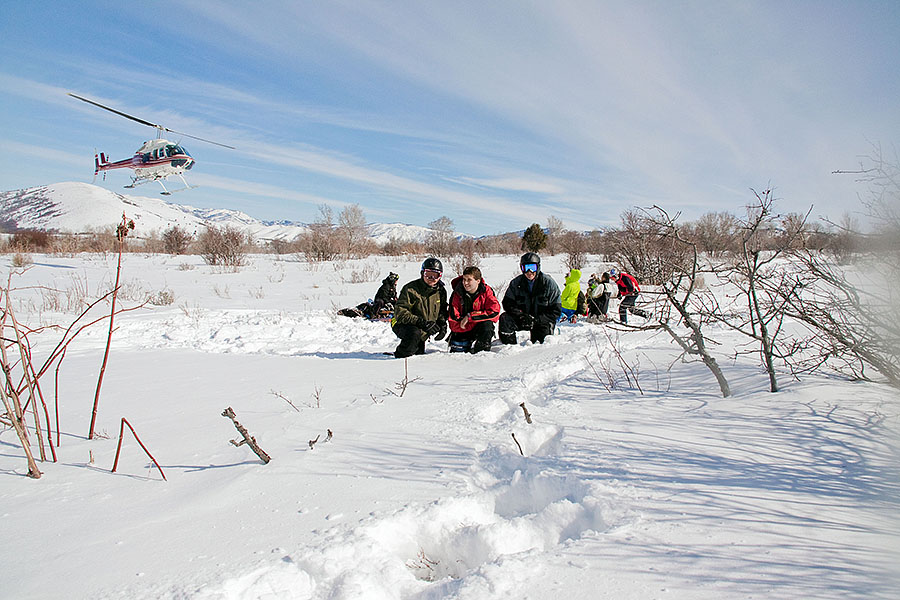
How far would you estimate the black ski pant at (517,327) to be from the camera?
641 cm

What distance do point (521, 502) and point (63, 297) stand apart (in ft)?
36.7

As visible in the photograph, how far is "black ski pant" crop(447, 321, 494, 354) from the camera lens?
19.6 feet

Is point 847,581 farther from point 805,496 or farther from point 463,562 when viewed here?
point 463,562

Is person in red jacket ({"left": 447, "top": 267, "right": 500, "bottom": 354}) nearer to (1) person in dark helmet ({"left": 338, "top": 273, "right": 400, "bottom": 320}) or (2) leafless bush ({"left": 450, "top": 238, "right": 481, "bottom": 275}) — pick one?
(1) person in dark helmet ({"left": 338, "top": 273, "right": 400, "bottom": 320})

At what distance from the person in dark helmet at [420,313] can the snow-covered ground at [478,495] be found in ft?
6.10

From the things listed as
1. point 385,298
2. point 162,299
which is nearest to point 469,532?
point 385,298

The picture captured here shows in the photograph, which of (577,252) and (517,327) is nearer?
(517,327)

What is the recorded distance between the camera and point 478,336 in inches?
240

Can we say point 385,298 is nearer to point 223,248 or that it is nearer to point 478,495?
point 478,495

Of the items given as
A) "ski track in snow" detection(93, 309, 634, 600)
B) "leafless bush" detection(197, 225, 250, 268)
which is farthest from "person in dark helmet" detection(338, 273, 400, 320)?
"leafless bush" detection(197, 225, 250, 268)

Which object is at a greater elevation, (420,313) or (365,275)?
(365,275)

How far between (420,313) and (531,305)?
1.74 metres

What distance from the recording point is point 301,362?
5414 mm

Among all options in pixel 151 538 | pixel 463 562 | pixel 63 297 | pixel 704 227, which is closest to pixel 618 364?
pixel 704 227
